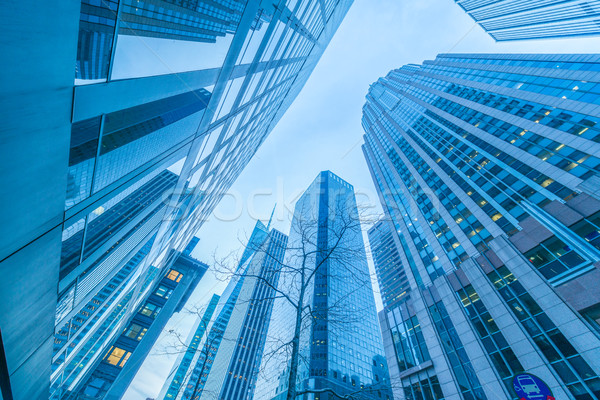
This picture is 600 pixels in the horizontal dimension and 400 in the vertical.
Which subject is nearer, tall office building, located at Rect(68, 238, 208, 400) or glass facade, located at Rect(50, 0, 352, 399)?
glass facade, located at Rect(50, 0, 352, 399)

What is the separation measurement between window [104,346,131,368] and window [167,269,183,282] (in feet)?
94.8

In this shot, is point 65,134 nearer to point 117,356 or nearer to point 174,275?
point 117,356

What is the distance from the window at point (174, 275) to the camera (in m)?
102

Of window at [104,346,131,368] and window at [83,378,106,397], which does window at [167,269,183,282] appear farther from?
window at [83,378,106,397]

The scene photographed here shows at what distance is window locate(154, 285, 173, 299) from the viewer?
94438 millimetres

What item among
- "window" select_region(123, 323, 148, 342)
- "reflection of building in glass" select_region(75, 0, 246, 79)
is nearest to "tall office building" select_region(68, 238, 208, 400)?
"window" select_region(123, 323, 148, 342)

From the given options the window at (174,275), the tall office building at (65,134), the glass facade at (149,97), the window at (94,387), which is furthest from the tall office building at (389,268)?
the window at (94,387)

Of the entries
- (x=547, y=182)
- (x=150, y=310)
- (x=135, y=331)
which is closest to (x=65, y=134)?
(x=547, y=182)

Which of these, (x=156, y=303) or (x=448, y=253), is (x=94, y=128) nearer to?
(x=448, y=253)

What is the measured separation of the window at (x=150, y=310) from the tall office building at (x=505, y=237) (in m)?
89.5

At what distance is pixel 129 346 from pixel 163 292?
20.7 m

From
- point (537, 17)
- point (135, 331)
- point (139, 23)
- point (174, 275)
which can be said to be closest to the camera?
point (139, 23)

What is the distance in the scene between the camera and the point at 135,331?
81.4m

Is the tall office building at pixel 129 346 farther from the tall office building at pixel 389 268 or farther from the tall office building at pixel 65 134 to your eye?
the tall office building at pixel 389 268
